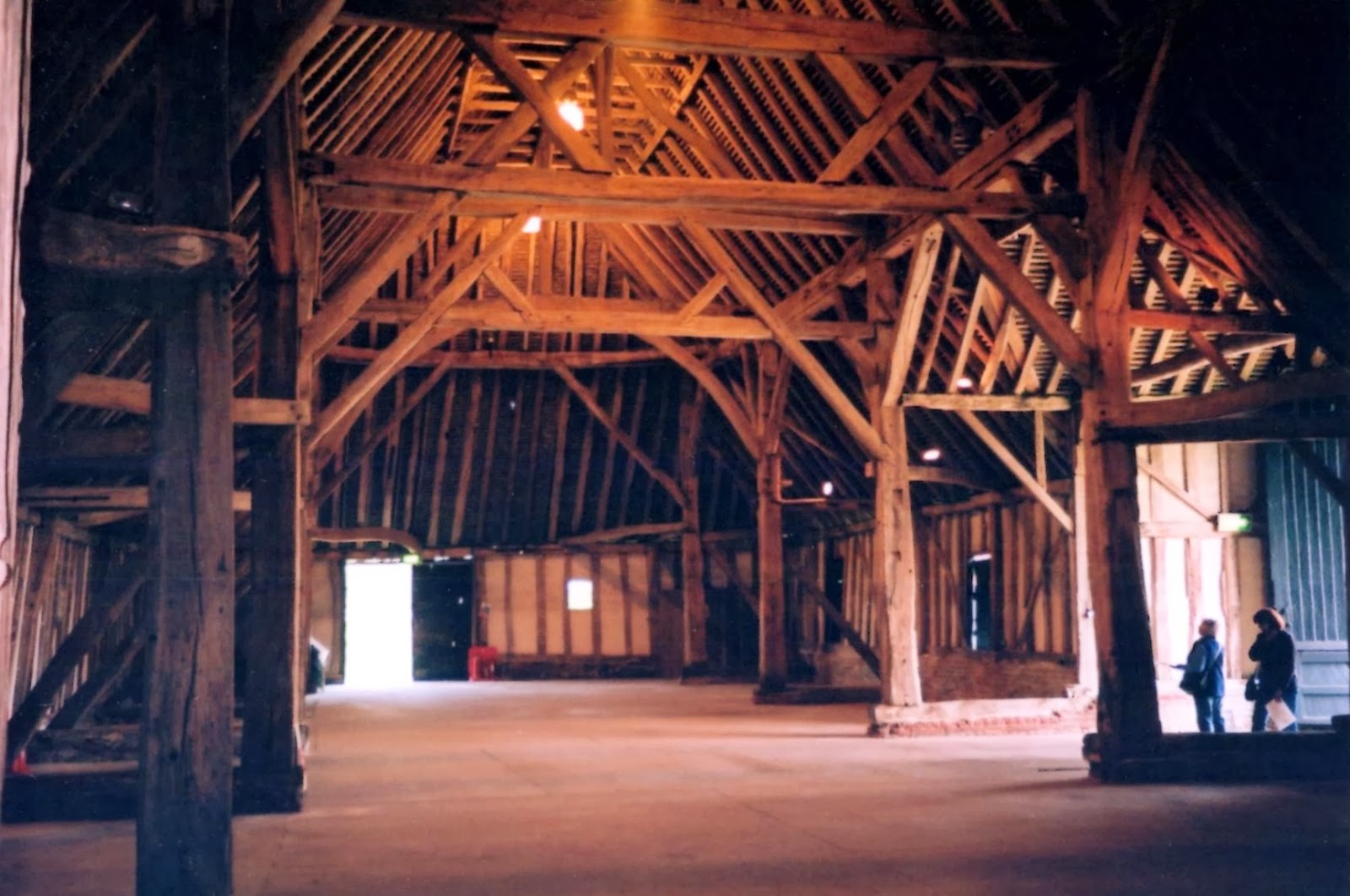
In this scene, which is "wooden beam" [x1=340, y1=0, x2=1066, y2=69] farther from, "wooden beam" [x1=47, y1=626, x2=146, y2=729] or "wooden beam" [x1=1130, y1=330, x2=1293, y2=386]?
"wooden beam" [x1=47, y1=626, x2=146, y2=729]

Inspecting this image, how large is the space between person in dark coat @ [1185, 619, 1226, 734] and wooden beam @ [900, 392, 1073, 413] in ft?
9.84

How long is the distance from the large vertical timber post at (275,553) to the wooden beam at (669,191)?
1.81ft

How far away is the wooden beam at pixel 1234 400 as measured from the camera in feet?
24.1

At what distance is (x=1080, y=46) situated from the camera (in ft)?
27.6

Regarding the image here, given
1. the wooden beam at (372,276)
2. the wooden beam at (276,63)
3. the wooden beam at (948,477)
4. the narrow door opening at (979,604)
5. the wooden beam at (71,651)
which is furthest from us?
the narrow door opening at (979,604)

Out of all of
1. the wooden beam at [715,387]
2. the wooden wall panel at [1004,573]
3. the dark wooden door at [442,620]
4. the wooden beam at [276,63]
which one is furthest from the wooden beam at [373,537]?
the wooden beam at [276,63]

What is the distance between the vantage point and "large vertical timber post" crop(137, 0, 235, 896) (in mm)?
4172

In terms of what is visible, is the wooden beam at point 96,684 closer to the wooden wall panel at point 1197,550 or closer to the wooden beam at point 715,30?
the wooden beam at point 715,30

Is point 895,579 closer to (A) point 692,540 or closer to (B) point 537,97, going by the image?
(B) point 537,97

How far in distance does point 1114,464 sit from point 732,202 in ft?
9.63

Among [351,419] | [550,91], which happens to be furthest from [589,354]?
[550,91]

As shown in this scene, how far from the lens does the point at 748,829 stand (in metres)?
6.71

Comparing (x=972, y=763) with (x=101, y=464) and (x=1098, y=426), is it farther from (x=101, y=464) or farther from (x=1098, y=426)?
(x=101, y=464)

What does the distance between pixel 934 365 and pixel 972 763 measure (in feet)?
17.9
